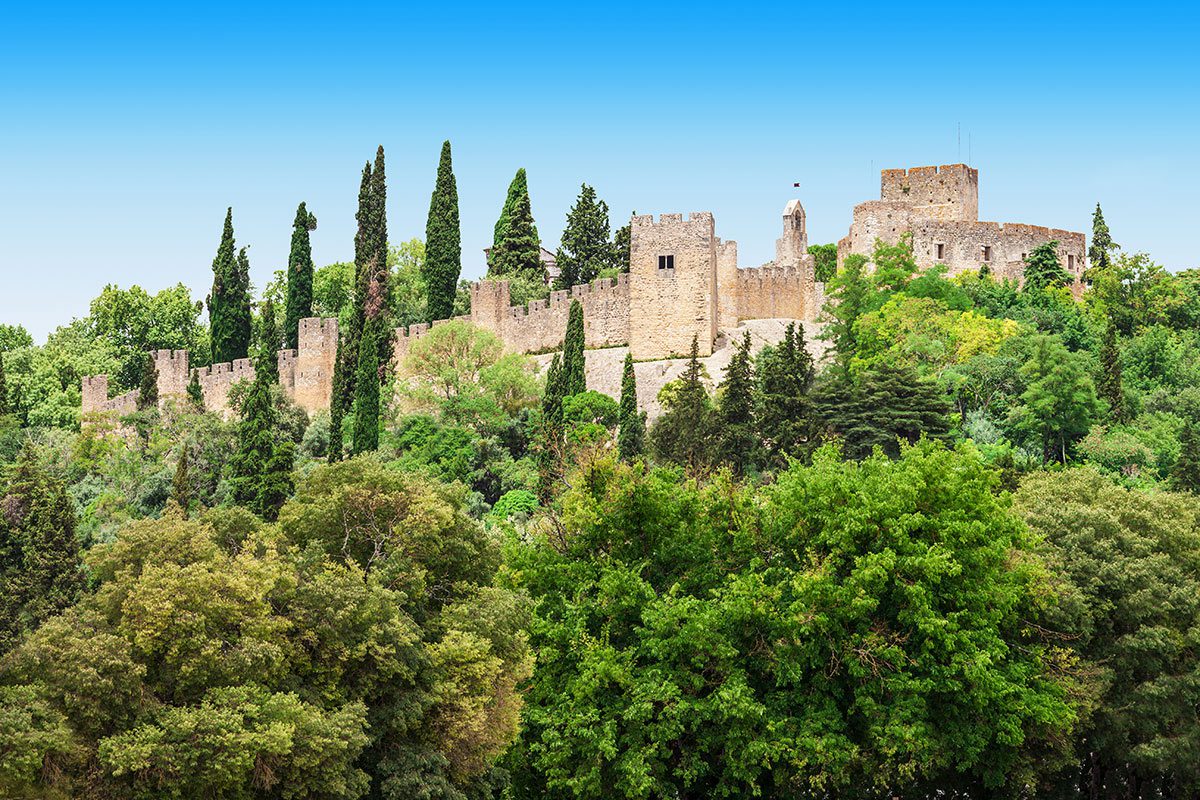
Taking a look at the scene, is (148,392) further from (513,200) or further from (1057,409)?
(1057,409)

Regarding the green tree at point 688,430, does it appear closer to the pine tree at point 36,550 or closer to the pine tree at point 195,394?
the pine tree at point 36,550

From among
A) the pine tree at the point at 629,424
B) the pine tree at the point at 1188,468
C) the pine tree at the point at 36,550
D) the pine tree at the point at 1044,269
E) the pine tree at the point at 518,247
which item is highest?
the pine tree at the point at 518,247

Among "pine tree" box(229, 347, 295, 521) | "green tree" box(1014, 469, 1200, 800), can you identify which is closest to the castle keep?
"pine tree" box(229, 347, 295, 521)

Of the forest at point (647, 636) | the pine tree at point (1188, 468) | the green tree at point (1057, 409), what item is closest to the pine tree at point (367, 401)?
the forest at point (647, 636)

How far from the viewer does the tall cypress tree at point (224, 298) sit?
7000 centimetres

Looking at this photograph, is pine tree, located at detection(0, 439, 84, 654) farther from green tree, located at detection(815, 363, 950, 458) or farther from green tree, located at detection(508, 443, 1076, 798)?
green tree, located at detection(815, 363, 950, 458)

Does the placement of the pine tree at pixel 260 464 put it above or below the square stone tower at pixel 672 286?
below

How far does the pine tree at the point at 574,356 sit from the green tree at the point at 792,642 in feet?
73.7

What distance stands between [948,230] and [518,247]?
1608cm

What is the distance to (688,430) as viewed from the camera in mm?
50000

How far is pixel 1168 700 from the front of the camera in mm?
33875

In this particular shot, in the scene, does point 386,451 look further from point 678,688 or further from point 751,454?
point 678,688

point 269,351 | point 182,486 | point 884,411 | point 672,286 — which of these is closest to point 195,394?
point 269,351

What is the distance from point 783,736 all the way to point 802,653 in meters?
1.39
